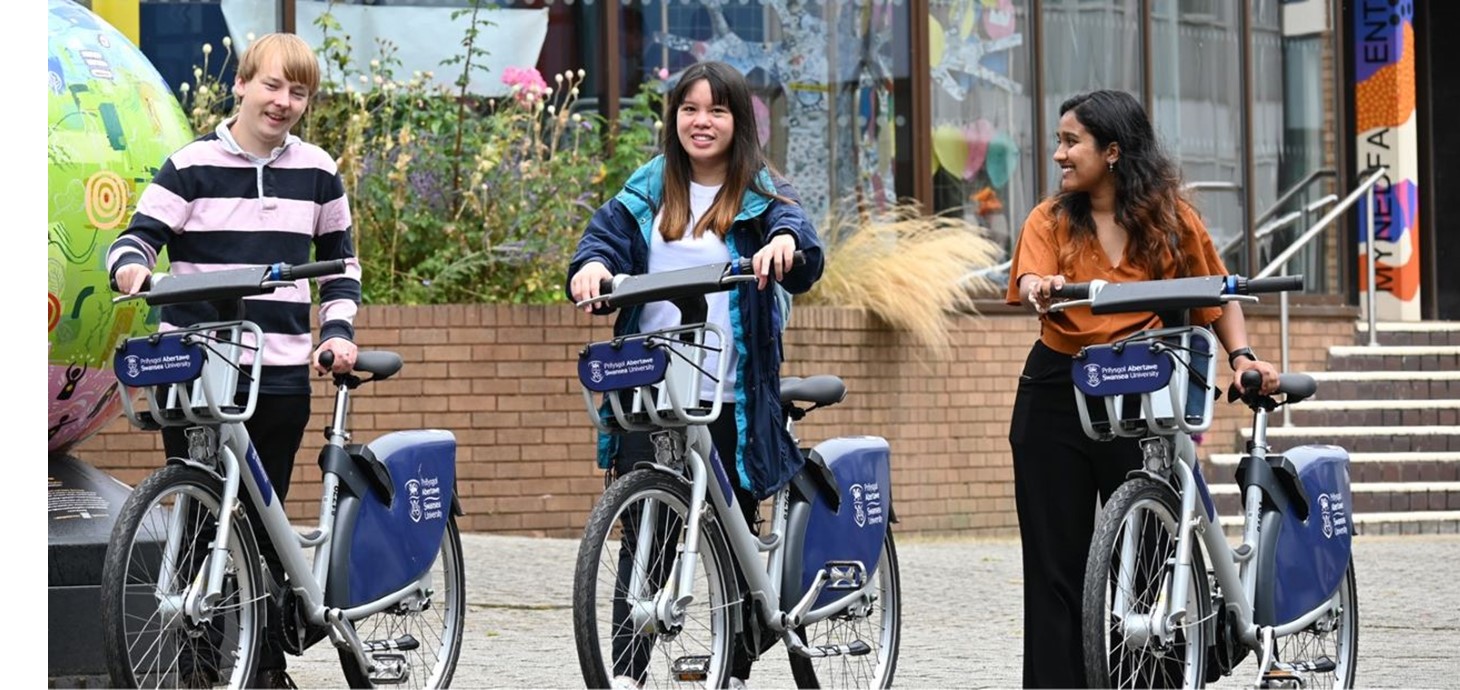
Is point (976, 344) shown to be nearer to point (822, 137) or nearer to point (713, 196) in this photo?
point (822, 137)

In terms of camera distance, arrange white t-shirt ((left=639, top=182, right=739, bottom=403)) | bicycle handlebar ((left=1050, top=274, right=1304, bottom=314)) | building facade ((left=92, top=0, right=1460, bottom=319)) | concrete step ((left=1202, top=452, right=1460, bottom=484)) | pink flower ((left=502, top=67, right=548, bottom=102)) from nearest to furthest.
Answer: bicycle handlebar ((left=1050, top=274, right=1304, bottom=314)), white t-shirt ((left=639, top=182, right=739, bottom=403)), pink flower ((left=502, top=67, right=548, bottom=102)), building facade ((left=92, top=0, right=1460, bottom=319)), concrete step ((left=1202, top=452, right=1460, bottom=484))

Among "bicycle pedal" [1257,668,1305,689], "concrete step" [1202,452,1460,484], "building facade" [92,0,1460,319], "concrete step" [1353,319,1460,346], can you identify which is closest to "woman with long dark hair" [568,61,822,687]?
"bicycle pedal" [1257,668,1305,689]

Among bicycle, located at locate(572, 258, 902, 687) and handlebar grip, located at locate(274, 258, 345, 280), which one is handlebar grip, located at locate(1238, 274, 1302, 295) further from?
Answer: handlebar grip, located at locate(274, 258, 345, 280)

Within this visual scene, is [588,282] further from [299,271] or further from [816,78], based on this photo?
[816,78]

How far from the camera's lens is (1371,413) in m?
16.1

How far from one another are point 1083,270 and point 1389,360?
37.7 ft

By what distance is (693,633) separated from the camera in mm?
5758

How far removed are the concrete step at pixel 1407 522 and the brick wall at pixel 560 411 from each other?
5.57 ft

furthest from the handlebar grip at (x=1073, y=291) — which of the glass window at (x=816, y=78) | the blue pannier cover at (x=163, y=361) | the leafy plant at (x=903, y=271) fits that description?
the glass window at (x=816, y=78)

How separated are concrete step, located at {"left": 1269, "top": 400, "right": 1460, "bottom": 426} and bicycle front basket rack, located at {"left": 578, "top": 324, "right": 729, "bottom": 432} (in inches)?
424

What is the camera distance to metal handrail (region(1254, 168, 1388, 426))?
16.0 metres

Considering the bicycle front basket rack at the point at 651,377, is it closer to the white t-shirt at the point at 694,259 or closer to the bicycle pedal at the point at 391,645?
the white t-shirt at the point at 694,259

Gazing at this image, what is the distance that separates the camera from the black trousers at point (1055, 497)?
6121 millimetres

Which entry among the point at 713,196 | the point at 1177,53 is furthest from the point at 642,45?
the point at 713,196
